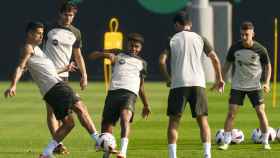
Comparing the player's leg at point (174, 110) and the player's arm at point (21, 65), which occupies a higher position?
the player's arm at point (21, 65)

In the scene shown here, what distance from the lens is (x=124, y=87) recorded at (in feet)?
44.5

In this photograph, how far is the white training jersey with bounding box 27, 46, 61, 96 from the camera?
43.9 feet

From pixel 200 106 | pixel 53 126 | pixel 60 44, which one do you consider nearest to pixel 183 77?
pixel 200 106

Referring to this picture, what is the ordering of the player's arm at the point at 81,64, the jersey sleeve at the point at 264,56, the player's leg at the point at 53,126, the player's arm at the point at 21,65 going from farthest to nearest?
1. the jersey sleeve at the point at 264,56
2. the player's leg at the point at 53,126
3. the player's arm at the point at 81,64
4. the player's arm at the point at 21,65

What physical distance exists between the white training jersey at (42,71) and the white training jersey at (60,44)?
1237 millimetres

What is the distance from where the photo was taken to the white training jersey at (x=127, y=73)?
1359 cm

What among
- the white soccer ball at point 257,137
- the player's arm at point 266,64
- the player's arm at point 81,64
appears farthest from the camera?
the white soccer ball at point 257,137

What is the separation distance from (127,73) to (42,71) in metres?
1.14

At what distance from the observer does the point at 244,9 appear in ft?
134

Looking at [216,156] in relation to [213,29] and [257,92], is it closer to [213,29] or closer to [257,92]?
[257,92]

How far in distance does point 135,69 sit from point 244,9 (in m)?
27.6

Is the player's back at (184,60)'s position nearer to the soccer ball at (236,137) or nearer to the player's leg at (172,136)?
the player's leg at (172,136)

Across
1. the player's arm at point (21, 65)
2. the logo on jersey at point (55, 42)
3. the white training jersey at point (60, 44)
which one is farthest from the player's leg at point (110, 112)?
the logo on jersey at point (55, 42)

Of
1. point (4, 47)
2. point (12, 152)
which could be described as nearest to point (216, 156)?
point (12, 152)
